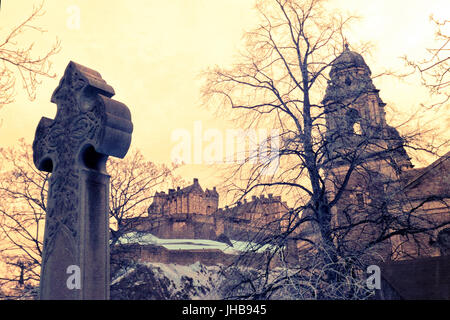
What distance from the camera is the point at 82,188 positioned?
5.16 metres

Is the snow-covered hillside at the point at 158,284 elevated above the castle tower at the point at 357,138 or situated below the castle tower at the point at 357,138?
below

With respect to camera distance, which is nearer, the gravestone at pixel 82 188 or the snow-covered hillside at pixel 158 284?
the gravestone at pixel 82 188

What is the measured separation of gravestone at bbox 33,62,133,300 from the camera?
4965 mm

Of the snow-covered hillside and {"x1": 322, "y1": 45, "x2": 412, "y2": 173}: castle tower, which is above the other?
{"x1": 322, "y1": 45, "x2": 412, "y2": 173}: castle tower

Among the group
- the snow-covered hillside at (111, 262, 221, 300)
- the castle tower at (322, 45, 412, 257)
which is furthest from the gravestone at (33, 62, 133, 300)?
the castle tower at (322, 45, 412, 257)

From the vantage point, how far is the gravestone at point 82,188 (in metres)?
4.96

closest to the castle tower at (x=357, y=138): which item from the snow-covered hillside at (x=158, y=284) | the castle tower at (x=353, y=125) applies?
the castle tower at (x=353, y=125)

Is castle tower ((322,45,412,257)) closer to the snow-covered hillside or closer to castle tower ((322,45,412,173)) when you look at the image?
castle tower ((322,45,412,173))

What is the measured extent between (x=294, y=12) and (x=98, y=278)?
8.63m

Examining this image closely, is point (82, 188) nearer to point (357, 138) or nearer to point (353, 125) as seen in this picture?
point (357, 138)

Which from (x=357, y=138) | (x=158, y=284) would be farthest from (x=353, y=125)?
(x=158, y=284)

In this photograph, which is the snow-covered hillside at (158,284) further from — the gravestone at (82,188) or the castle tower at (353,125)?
the gravestone at (82,188)

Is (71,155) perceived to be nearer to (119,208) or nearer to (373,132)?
(373,132)

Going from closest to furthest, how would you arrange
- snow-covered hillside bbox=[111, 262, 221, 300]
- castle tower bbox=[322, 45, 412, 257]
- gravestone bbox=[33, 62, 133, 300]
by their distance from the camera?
gravestone bbox=[33, 62, 133, 300], castle tower bbox=[322, 45, 412, 257], snow-covered hillside bbox=[111, 262, 221, 300]
